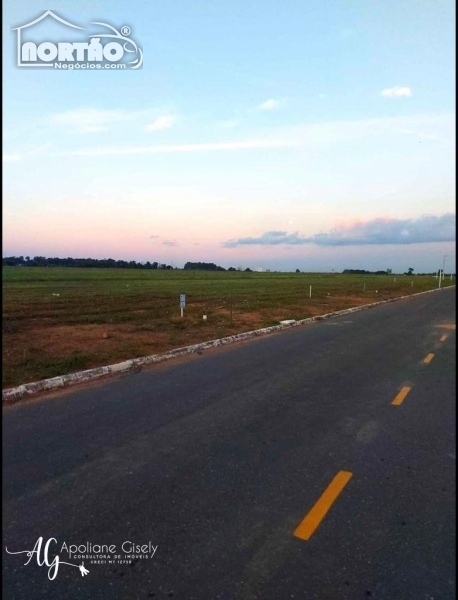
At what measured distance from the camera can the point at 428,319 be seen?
14.2 meters

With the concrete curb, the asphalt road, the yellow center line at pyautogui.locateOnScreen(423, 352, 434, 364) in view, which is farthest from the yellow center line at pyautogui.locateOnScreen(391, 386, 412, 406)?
the concrete curb

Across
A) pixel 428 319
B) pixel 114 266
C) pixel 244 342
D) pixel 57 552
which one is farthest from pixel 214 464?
pixel 114 266

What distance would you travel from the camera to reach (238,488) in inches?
142

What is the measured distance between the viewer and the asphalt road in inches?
103

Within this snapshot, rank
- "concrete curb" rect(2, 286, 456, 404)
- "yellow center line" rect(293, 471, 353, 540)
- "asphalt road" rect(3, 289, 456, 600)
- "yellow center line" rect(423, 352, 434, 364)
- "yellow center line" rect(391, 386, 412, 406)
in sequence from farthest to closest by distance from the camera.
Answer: "yellow center line" rect(423, 352, 434, 364) < "concrete curb" rect(2, 286, 456, 404) < "yellow center line" rect(391, 386, 412, 406) < "yellow center line" rect(293, 471, 353, 540) < "asphalt road" rect(3, 289, 456, 600)

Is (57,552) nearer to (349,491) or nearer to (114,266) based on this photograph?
(349,491)

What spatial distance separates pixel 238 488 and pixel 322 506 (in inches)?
29.1

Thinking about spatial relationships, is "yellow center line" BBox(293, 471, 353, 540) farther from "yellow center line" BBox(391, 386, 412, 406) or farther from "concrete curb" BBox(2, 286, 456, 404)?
"concrete curb" BBox(2, 286, 456, 404)

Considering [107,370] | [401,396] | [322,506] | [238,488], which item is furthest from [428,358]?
[107,370]

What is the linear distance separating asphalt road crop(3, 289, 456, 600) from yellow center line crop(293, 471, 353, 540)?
0.02 m

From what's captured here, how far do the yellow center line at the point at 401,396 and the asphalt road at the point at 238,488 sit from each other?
6 centimetres

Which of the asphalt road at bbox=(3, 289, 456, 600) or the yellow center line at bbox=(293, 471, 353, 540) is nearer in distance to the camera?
the asphalt road at bbox=(3, 289, 456, 600)

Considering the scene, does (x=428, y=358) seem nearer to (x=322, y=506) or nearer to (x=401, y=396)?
(x=401, y=396)

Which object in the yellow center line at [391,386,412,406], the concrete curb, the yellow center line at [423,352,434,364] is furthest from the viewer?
the yellow center line at [423,352,434,364]
